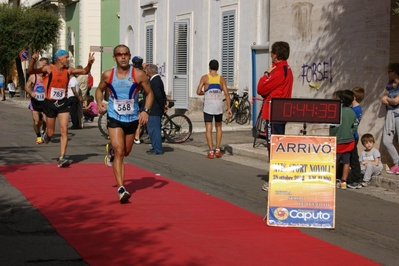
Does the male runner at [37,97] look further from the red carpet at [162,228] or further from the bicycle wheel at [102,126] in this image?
the red carpet at [162,228]

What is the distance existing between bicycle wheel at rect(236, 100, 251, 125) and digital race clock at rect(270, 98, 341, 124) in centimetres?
1452

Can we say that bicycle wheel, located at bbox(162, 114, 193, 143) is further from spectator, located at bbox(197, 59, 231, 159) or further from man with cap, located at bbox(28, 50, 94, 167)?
man with cap, located at bbox(28, 50, 94, 167)

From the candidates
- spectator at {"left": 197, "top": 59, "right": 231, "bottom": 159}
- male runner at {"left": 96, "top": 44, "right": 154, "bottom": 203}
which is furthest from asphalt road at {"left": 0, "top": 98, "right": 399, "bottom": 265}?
male runner at {"left": 96, "top": 44, "right": 154, "bottom": 203}

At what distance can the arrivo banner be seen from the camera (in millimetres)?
8836

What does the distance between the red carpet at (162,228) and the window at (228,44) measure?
1366 cm

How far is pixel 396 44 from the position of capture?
13984 mm

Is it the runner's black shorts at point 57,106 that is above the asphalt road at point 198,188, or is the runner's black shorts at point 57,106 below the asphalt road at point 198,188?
above

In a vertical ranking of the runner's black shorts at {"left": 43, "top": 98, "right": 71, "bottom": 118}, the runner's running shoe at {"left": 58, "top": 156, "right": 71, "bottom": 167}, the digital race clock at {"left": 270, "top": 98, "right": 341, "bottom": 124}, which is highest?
the digital race clock at {"left": 270, "top": 98, "right": 341, "bottom": 124}

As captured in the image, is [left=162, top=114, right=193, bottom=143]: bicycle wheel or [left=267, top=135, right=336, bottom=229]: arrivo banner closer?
[left=267, top=135, right=336, bottom=229]: arrivo banner

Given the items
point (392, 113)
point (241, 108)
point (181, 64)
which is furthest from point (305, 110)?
point (181, 64)

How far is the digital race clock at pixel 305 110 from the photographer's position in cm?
940

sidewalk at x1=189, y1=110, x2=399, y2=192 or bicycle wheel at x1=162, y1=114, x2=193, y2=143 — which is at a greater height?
bicycle wheel at x1=162, y1=114, x2=193, y2=143

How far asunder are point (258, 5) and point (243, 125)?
3.66m

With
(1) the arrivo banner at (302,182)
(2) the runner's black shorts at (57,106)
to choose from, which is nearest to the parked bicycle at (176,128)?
(2) the runner's black shorts at (57,106)
